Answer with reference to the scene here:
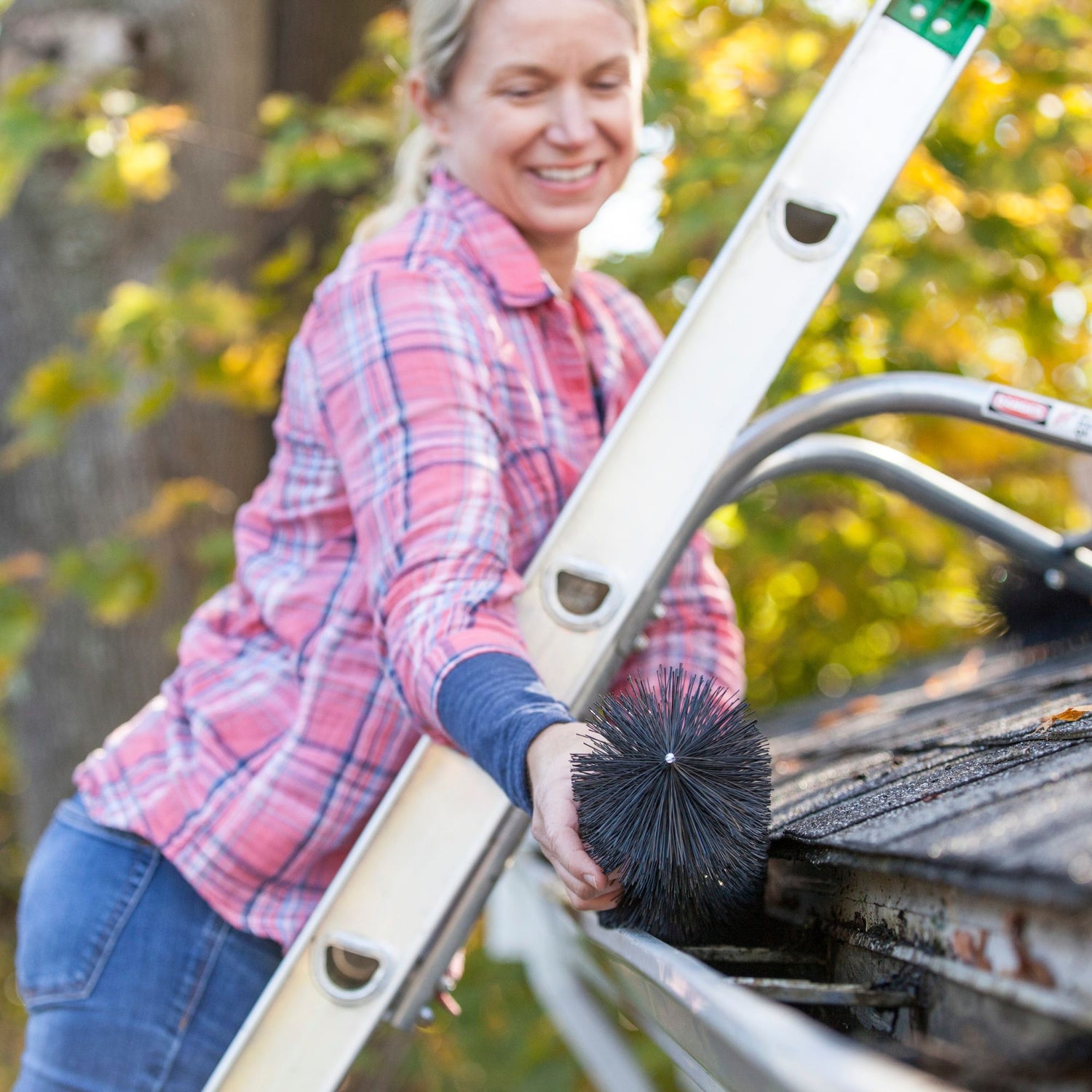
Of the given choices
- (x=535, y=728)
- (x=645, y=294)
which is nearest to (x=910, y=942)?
(x=535, y=728)

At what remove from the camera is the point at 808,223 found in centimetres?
140

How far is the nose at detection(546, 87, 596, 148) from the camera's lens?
1455 millimetres

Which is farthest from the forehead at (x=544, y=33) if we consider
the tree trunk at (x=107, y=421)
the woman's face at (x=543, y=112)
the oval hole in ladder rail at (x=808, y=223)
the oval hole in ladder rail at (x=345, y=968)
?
the tree trunk at (x=107, y=421)

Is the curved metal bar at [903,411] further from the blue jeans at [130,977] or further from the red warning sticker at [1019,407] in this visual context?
the blue jeans at [130,977]

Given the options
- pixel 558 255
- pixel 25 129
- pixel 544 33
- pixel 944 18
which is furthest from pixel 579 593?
pixel 25 129

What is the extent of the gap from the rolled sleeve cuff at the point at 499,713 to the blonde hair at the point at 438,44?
2.52ft

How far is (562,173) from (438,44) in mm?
207

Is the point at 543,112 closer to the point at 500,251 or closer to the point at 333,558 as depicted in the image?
the point at 500,251

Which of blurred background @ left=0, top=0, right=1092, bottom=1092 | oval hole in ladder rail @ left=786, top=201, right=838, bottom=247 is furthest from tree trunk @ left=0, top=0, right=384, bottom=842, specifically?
oval hole in ladder rail @ left=786, top=201, right=838, bottom=247

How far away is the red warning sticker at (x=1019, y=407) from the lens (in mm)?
1438

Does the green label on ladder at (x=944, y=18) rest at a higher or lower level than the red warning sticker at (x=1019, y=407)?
higher

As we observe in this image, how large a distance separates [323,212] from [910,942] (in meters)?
3.69

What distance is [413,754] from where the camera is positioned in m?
1.27

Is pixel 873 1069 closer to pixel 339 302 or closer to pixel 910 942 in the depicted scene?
pixel 910 942
